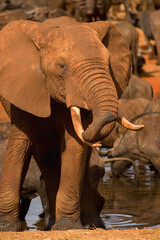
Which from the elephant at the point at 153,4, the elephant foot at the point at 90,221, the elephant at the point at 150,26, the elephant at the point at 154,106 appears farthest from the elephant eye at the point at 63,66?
the elephant at the point at 153,4

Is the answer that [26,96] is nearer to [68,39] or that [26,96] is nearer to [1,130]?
[68,39]

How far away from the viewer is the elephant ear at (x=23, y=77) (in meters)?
5.74

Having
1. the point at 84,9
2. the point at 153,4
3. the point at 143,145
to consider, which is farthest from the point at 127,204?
the point at 153,4

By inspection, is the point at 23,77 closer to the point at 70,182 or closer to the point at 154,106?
the point at 70,182

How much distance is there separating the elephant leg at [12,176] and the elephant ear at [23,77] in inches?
14.2

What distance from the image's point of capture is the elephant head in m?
5.18

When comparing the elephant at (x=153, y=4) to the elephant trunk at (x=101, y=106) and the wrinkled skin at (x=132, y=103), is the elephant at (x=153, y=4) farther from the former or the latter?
the elephant trunk at (x=101, y=106)

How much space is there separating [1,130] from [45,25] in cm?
351

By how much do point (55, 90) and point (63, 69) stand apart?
207 mm

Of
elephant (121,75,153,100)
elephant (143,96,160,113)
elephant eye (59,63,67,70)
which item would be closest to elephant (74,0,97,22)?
elephant (121,75,153,100)

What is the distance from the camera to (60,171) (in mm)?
6594

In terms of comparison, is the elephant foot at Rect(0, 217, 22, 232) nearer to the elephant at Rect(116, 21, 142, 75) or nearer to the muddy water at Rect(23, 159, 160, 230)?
the muddy water at Rect(23, 159, 160, 230)

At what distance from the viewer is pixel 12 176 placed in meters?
6.02

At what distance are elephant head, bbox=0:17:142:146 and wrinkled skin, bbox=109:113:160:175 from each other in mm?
4471
